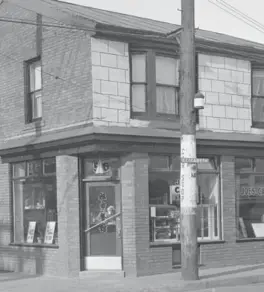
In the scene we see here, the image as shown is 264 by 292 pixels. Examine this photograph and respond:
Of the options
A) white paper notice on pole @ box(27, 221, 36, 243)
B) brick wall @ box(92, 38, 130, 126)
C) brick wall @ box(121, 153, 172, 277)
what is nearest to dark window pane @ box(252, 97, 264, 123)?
brick wall @ box(121, 153, 172, 277)

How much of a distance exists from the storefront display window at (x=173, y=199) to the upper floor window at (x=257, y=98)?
6.65 feet

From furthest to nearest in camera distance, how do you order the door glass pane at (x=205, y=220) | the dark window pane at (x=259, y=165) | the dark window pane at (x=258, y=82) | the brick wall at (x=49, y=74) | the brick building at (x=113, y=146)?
the dark window pane at (x=258, y=82), the dark window pane at (x=259, y=165), the door glass pane at (x=205, y=220), the brick wall at (x=49, y=74), the brick building at (x=113, y=146)

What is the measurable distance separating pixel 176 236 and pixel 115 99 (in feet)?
12.8

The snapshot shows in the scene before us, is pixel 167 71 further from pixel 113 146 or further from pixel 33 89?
pixel 33 89

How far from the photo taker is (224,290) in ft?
42.5

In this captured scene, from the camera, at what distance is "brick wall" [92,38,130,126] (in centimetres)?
1441

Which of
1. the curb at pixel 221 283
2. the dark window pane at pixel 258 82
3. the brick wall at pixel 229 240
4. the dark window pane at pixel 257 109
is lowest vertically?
the curb at pixel 221 283

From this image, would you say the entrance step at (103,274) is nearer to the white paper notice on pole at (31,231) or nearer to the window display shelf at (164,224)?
the window display shelf at (164,224)

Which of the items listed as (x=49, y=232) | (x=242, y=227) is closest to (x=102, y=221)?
(x=49, y=232)

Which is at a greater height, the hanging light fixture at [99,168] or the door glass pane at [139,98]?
the door glass pane at [139,98]

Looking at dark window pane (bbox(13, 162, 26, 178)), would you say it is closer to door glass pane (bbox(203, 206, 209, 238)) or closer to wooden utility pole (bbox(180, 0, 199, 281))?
door glass pane (bbox(203, 206, 209, 238))

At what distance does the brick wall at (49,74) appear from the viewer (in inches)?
577

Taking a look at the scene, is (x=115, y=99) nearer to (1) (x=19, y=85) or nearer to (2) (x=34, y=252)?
(1) (x=19, y=85)

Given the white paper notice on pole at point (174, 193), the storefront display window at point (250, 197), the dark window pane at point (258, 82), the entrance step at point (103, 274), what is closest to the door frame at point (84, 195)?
the entrance step at point (103, 274)
